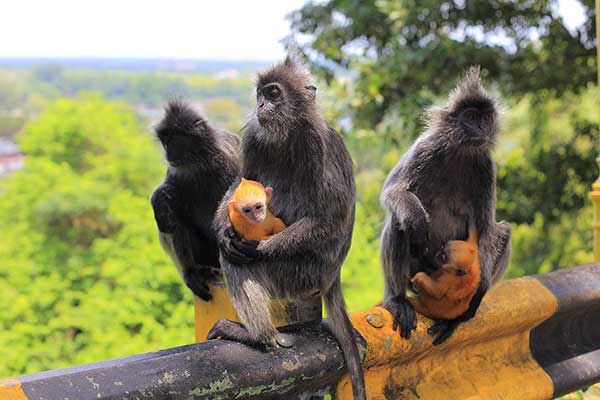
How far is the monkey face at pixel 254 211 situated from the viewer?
2.64 meters

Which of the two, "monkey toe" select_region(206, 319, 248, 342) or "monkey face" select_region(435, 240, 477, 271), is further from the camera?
"monkey face" select_region(435, 240, 477, 271)

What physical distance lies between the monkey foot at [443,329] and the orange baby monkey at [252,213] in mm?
727

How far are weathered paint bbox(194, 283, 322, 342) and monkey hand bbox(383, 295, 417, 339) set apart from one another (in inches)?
12.1

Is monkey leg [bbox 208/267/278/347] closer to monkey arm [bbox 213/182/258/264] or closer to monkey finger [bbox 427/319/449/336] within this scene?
monkey arm [bbox 213/182/258/264]

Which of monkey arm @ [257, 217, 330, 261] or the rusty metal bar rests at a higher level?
monkey arm @ [257, 217, 330, 261]

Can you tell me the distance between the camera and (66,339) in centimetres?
811

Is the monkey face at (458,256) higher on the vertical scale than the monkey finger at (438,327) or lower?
higher

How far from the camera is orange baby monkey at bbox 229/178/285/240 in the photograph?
104 inches

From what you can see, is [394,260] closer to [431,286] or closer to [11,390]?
[431,286]

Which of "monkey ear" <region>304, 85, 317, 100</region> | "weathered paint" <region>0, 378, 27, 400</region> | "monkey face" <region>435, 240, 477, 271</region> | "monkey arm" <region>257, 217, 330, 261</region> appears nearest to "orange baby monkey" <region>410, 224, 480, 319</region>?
"monkey face" <region>435, 240, 477, 271</region>

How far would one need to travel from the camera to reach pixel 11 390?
5.15 feet

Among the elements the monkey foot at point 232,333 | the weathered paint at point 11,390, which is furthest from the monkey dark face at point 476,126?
the weathered paint at point 11,390

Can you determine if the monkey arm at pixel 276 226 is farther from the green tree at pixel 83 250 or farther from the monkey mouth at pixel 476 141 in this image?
the green tree at pixel 83 250

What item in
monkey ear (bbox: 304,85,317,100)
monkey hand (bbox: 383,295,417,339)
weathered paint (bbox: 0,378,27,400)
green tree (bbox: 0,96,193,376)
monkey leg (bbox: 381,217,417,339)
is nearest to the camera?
weathered paint (bbox: 0,378,27,400)
